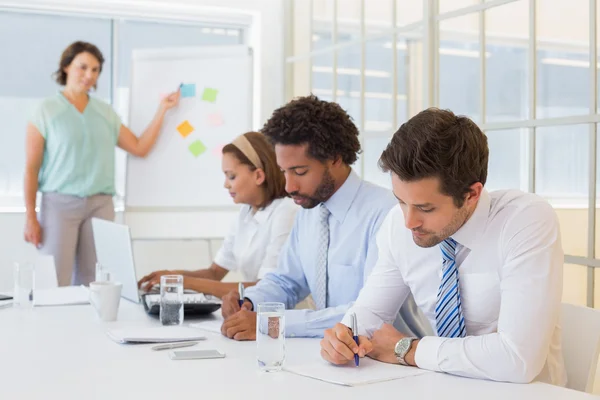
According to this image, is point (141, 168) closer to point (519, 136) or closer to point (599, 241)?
point (519, 136)

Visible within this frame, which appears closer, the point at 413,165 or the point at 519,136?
the point at 413,165

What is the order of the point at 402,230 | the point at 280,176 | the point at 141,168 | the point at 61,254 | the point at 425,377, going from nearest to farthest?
the point at 425,377 → the point at 402,230 → the point at 280,176 → the point at 61,254 → the point at 141,168

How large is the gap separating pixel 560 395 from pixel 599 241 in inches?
48.6

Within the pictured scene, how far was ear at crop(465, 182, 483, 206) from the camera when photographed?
1.55m

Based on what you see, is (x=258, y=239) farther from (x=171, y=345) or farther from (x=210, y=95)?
(x=210, y=95)

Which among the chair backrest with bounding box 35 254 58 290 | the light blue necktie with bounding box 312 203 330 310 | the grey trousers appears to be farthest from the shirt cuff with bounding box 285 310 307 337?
the grey trousers

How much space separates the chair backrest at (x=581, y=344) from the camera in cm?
157

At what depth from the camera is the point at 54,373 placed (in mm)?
1456

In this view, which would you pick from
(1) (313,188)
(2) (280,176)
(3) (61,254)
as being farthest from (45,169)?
(1) (313,188)

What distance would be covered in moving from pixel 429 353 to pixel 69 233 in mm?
2738

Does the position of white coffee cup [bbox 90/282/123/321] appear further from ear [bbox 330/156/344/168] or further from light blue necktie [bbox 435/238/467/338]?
light blue necktie [bbox 435/238/467/338]

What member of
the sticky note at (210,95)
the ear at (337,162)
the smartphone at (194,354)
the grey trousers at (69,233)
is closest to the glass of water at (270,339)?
the smartphone at (194,354)

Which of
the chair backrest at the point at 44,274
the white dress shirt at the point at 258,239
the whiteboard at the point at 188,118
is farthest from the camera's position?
the whiteboard at the point at 188,118

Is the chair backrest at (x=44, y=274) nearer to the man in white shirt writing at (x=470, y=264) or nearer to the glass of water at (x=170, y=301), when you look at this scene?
the glass of water at (x=170, y=301)
